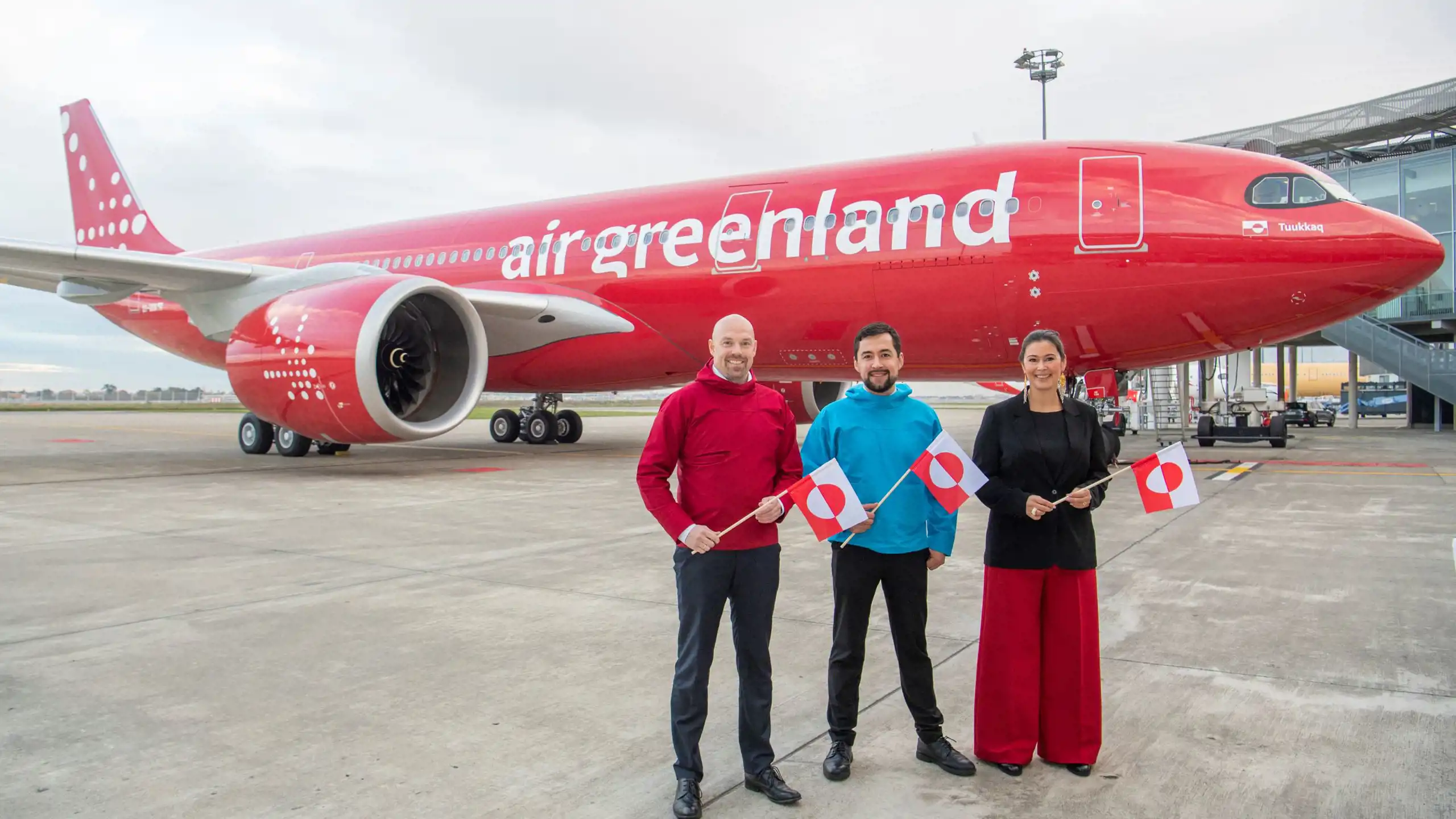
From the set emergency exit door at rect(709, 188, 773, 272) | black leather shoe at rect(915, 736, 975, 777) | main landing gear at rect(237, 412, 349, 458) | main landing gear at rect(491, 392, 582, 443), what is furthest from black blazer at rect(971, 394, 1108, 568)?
main landing gear at rect(491, 392, 582, 443)

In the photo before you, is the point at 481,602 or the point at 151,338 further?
the point at 151,338

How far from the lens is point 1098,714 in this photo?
8.40 feet

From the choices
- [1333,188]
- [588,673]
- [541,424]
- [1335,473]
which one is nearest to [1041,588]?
[588,673]

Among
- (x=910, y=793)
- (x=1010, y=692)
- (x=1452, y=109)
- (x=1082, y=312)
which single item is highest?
(x=1452, y=109)

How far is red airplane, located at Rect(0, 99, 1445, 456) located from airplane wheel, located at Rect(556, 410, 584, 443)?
8.86 feet

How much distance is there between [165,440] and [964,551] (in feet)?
56.8

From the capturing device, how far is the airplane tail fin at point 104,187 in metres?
16.5

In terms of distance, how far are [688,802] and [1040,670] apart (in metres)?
1.06

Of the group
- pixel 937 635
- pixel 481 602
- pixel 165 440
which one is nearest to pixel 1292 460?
pixel 937 635

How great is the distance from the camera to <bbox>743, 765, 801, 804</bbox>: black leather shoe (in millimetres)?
2342

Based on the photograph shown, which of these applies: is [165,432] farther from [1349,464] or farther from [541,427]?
[1349,464]

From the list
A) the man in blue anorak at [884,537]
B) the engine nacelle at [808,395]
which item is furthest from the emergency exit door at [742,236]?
the man in blue anorak at [884,537]

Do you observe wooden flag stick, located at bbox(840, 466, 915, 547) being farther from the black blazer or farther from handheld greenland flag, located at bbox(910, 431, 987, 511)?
the black blazer

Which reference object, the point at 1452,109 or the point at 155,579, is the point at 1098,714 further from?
the point at 1452,109
